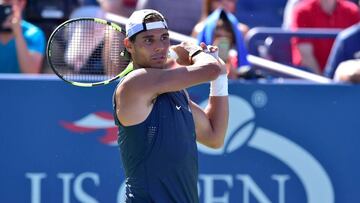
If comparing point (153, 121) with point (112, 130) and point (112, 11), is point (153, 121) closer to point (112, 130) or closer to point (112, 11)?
point (112, 130)

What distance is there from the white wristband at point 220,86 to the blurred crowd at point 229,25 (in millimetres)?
1558

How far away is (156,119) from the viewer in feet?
14.6

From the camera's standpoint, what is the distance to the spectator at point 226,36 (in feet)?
22.7

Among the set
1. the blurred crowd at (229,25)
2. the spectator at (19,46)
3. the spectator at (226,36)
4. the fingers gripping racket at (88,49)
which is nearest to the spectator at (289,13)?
the blurred crowd at (229,25)

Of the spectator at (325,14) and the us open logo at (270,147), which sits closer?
the us open logo at (270,147)

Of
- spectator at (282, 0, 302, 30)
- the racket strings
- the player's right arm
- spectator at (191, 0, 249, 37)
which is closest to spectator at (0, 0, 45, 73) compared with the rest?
spectator at (191, 0, 249, 37)

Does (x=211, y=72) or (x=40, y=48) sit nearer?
(x=211, y=72)

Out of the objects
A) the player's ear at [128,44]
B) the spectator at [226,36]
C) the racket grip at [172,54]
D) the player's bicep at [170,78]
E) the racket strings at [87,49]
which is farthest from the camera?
the spectator at [226,36]

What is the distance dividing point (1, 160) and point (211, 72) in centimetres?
236

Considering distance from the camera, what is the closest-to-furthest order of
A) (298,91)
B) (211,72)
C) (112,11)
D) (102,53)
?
1. (211,72)
2. (102,53)
3. (298,91)
4. (112,11)

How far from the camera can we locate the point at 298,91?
6344mm

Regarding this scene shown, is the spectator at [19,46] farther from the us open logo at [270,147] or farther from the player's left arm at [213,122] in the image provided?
the player's left arm at [213,122]

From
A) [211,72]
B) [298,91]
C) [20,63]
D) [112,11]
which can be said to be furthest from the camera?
[112,11]

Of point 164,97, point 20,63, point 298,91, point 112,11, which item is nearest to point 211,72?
point 164,97
